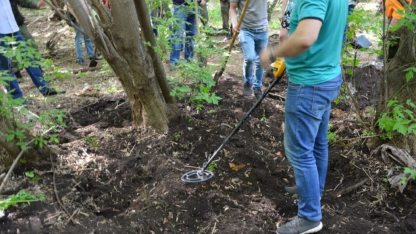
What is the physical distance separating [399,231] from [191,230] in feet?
5.01

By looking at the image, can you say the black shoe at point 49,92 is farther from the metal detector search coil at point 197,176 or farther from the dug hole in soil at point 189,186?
the metal detector search coil at point 197,176

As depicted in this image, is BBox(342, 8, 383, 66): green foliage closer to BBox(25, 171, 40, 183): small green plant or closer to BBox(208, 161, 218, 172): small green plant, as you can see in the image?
BBox(208, 161, 218, 172): small green plant

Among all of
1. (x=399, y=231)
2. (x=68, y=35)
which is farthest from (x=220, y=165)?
(x=68, y=35)

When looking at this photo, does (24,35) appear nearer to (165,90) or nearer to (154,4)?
(154,4)

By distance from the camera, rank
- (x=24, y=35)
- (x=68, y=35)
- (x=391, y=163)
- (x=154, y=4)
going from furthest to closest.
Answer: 1. (x=68, y=35)
2. (x=24, y=35)
3. (x=154, y=4)
4. (x=391, y=163)

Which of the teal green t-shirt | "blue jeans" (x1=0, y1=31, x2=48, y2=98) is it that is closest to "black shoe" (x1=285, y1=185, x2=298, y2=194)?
the teal green t-shirt

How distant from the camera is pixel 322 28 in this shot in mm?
2459

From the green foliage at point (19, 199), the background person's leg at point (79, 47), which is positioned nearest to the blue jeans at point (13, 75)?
the background person's leg at point (79, 47)

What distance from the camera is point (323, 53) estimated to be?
252 cm

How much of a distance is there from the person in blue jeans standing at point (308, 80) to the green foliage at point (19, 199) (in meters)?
1.80

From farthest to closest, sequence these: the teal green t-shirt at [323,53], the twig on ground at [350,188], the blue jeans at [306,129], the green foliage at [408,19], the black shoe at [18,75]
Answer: the black shoe at [18,75], the twig on ground at [350,188], the green foliage at [408,19], the blue jeans at [306,129], the teal green t-shirt at [323,53]

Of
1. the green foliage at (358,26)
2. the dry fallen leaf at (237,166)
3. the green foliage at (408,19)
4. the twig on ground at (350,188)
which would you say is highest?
the green foliage at (408,19)

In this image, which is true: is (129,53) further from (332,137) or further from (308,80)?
(332,137)

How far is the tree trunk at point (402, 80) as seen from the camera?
363 centimetres
